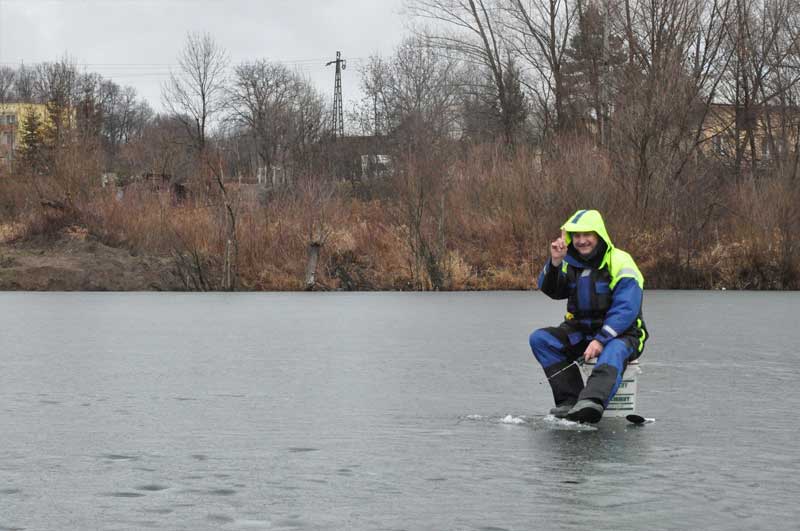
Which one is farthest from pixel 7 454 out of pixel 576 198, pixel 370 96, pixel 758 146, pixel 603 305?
pixel 370 96

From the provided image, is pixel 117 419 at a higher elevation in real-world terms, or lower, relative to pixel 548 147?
lower

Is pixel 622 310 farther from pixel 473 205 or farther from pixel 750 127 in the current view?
pixel 750 127

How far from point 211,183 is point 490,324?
49.9 feet

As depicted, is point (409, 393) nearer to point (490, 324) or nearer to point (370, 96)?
point (490, 324)

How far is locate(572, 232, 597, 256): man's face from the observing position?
316 inches

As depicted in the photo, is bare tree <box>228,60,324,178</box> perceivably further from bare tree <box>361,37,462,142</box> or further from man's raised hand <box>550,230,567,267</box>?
man's raised hand <box>550,230,567,267</box>

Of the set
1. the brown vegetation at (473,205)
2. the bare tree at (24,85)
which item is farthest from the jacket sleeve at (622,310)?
the bare tree at (24,85)

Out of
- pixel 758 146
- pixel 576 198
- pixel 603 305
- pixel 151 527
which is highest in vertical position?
pixel 758 146

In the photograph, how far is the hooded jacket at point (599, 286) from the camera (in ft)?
26.2

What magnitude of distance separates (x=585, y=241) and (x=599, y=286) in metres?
0.32

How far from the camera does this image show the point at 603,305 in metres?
8.13

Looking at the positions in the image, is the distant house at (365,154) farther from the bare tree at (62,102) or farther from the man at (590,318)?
the man at (590,318)

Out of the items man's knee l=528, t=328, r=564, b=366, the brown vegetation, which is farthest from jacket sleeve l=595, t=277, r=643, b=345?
the brown vegetation

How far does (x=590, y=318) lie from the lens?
8203 millimetres
